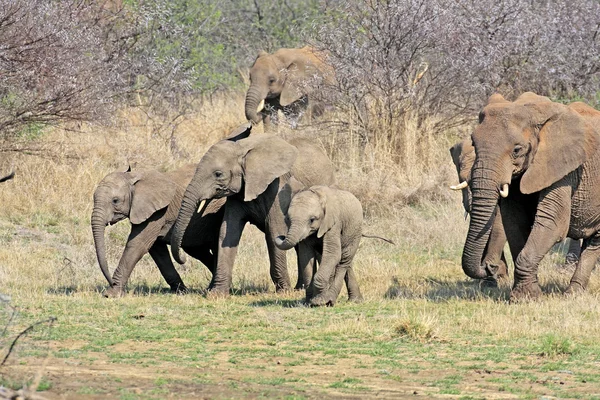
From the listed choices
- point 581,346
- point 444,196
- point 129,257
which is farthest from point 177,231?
point 444,196

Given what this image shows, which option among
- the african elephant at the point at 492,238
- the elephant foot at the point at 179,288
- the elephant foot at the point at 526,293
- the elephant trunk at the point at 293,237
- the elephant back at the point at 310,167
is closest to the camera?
the elephant trunk at the point at 293,237

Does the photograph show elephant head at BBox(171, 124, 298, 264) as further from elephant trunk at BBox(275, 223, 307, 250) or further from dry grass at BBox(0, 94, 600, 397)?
elephant trunk at BBox(275, 223, 307, 250)

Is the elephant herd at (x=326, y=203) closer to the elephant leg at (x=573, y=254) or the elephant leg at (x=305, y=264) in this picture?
the elephant leg at (x=305, y=264)

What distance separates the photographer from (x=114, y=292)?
12.7 metres

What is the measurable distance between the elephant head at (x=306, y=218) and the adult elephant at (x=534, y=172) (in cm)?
136

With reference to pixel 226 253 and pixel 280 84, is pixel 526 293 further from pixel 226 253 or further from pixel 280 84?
pixel 280 84

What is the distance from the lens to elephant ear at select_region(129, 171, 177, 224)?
12.6 m

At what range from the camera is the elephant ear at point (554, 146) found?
37.4 ft

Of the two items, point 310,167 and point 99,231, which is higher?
point 310,167

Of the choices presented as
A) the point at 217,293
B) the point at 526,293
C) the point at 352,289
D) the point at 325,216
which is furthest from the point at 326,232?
the point at 526,293

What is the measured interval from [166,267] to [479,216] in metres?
3.61

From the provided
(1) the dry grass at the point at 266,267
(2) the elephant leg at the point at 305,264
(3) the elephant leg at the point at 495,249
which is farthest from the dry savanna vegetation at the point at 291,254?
(2) the elephant leg at the point at 305,264

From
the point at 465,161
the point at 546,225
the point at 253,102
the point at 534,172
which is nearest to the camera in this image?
the point at 534,172

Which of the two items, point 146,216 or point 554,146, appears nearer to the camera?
point 554,146
